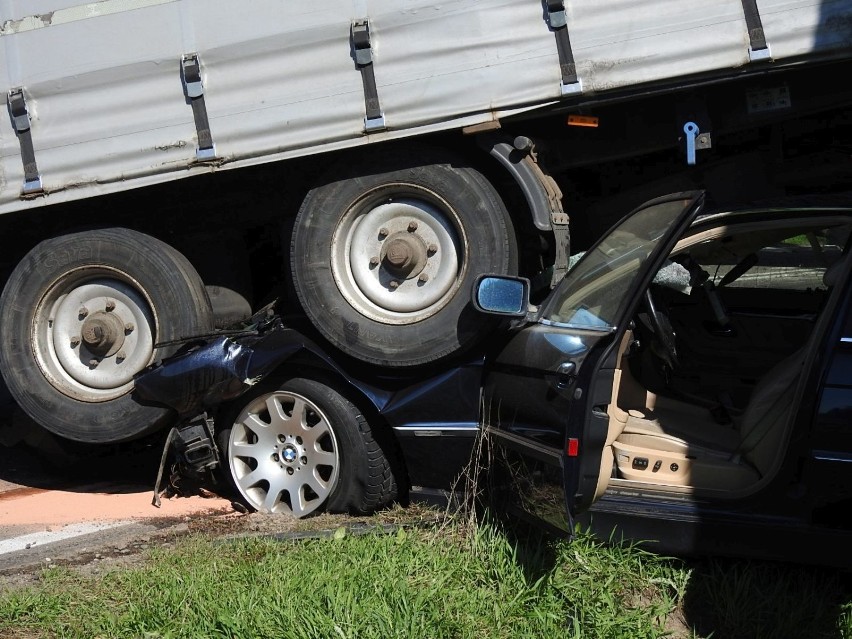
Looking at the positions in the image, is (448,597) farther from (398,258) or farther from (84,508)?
(84,508)

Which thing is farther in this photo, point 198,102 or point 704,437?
point 198,102

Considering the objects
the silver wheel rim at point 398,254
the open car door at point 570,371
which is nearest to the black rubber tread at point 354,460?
the silver wheel rim at point 398,254

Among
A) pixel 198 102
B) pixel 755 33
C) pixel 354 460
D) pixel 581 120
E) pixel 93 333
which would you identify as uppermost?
pixel 198 102

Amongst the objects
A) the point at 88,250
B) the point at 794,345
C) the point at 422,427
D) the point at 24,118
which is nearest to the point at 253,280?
the point at 88,250

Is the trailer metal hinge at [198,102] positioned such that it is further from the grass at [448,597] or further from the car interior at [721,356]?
the car interior at [721,356]

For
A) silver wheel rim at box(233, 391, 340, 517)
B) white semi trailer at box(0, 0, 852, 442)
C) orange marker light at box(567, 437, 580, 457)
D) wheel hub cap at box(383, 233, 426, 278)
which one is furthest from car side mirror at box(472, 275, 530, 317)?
silver wheel rim at box(233, 391, 340, 517)

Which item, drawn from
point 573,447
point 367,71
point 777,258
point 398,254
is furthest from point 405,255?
point 573,447

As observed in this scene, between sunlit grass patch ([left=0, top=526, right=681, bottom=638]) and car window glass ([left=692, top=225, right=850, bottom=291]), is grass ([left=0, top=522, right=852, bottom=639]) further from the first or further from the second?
car window glass ([left=692, top=225, right=850, bottom=291])

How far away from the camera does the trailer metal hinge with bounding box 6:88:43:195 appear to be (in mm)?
5699

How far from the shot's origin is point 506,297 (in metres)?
4.29

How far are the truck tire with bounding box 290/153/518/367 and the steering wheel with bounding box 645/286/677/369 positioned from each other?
115 cm

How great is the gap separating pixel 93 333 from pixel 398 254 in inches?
74.5

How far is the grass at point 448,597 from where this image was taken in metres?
3.51

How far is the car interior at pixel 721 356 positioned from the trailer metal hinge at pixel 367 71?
1732 mm
